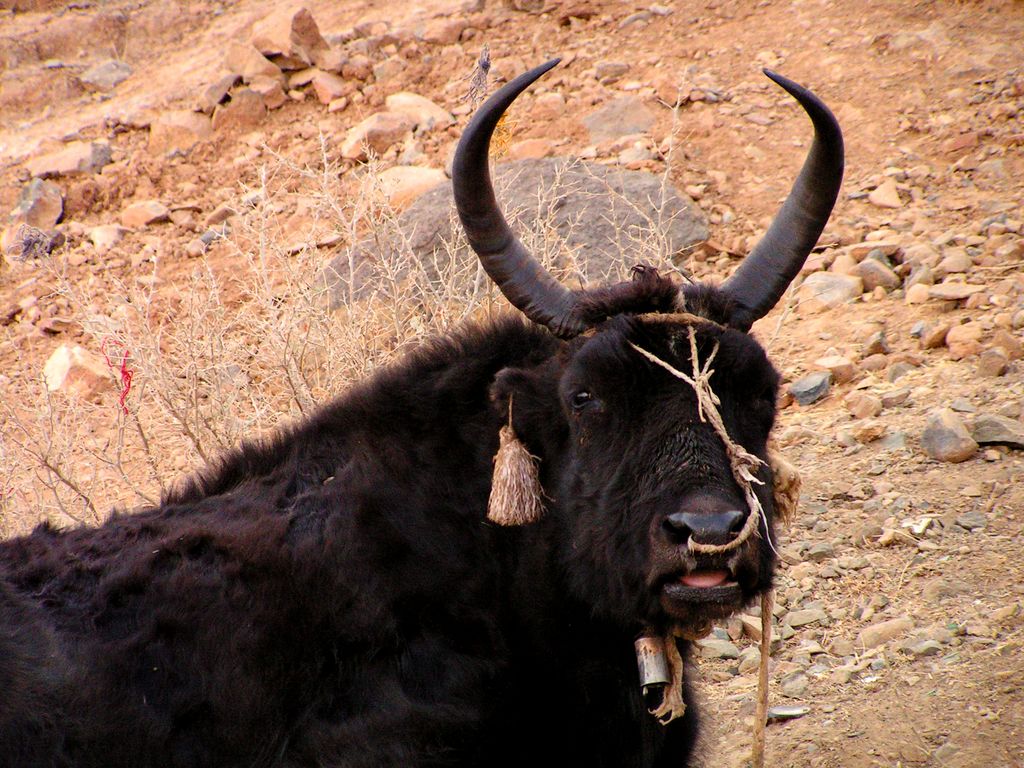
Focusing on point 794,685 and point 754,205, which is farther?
point 754,205

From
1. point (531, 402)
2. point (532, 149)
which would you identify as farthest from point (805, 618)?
point (532, 149)

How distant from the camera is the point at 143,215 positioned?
13828mm

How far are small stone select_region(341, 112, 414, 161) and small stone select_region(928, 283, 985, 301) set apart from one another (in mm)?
7242

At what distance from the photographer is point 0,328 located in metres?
12.8

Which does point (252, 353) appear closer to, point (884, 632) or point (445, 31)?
point (884, 632)

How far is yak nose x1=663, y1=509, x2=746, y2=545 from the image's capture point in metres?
3.68

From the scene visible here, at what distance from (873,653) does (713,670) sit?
918mm

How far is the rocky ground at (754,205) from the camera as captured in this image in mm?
5715

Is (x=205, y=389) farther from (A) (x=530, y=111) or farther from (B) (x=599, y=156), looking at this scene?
(A) (x=530, y=111)

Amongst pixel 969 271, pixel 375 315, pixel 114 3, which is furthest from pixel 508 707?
pixel 114 3

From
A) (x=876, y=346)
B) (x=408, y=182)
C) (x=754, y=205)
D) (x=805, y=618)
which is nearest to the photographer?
(x=805, y=618)

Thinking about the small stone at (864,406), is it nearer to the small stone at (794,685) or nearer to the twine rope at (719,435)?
the small stone at (794,685)

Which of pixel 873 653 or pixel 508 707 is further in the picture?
pixel 873 653

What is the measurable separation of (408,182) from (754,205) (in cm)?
379
